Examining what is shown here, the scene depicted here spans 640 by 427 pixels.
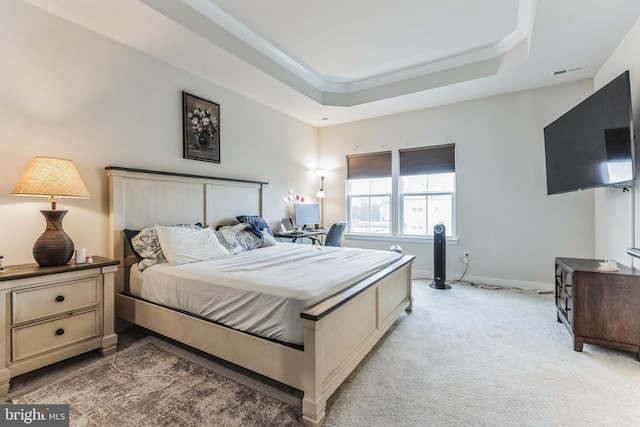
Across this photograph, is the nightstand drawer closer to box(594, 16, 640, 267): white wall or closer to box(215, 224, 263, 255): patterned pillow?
box(215, 224, 263, 255): patterned pillow

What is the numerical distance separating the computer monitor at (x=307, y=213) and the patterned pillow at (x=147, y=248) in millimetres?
2434

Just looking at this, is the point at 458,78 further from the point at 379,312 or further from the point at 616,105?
the point at 379,312

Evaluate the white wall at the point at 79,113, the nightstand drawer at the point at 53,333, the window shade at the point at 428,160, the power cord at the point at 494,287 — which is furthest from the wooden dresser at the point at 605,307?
the white wall at the point at 79,113

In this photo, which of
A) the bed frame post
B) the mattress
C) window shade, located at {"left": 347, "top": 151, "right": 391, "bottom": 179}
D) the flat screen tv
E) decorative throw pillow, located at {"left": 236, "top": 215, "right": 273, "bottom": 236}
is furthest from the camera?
window shade, located at {"left": 347, "top": 151, "right": 391, "bottom": 179}

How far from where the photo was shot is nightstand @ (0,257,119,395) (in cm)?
175

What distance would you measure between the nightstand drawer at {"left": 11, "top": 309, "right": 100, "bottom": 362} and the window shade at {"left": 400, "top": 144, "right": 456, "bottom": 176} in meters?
4.37

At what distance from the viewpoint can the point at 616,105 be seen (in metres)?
2.25

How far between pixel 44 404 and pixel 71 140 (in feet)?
6.41

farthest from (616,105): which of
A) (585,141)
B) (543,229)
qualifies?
(543,229)

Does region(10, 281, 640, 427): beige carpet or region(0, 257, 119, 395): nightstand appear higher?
region(0, 257, 119, 395): nightstand

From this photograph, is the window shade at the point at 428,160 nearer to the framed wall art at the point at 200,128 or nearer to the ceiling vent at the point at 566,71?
the ceiling vent at the point at 566,71

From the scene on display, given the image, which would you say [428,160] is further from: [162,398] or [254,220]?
[162,398]

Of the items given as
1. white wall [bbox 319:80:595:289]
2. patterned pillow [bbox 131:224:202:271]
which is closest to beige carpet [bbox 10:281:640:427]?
patterned pillow [bbox 131:224:202:271]

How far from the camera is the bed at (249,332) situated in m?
1.53
